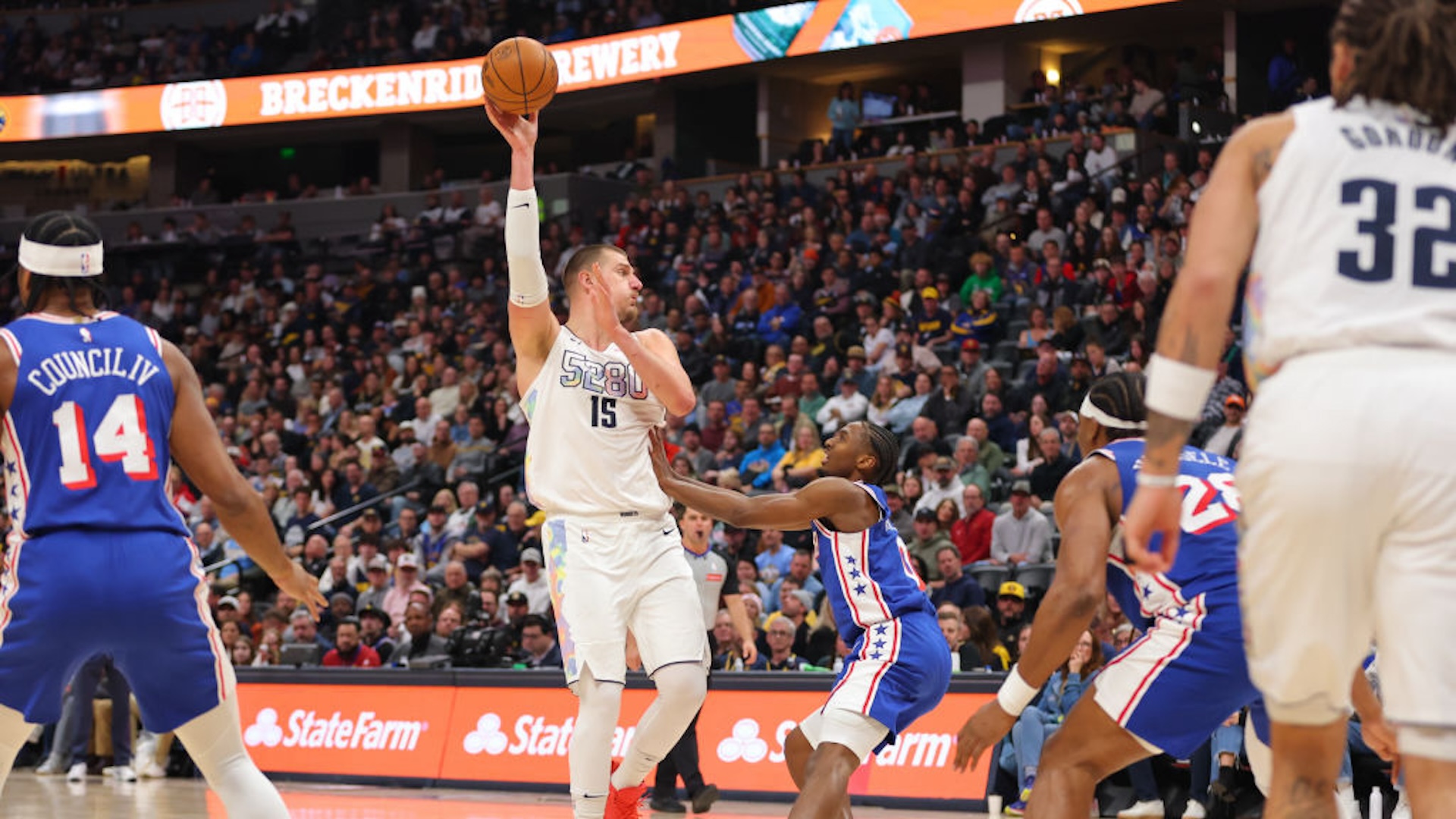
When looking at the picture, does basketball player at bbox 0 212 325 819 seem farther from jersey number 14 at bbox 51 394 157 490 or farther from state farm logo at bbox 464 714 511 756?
state farm logo at bbox 464 714 511 756

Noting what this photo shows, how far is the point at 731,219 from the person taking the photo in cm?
2280

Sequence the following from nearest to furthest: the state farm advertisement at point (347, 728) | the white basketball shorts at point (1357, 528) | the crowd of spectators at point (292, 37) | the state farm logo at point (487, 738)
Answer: the white basketball shorts at point (1357, 528), the state farm logo at point (487, 738), the state farm advertisement at point (347, 728), the crowd of spectators at point (292, 37)

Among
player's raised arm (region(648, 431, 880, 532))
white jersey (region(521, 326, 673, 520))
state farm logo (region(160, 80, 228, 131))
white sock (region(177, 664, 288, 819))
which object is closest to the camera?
white sock (region(177, 664, 288, 819))

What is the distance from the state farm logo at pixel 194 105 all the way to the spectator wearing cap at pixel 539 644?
1756 centimetres

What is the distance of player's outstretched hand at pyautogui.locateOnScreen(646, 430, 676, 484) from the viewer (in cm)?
664

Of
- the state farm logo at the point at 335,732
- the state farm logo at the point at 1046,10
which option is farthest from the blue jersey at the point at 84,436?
A: the state farm logo at the point at 1046,10

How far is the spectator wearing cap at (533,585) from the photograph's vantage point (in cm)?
1456

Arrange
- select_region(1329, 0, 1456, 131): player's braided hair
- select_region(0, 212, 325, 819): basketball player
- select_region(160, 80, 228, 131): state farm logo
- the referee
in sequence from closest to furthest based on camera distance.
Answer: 1. select_region(1329, 0, 1456, 131): player's braided hair
2. select_region(0, 212, 325, 819): basketball player
3. the referee
4. select_region(160, 80, 228, 131): state farm logo

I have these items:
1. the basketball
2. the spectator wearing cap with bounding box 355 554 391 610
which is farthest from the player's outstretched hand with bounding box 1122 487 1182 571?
the spectator wearing cap with bounding box 355 554 391 610

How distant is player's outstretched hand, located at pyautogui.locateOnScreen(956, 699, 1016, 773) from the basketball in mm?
3485

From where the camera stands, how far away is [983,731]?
453 cm

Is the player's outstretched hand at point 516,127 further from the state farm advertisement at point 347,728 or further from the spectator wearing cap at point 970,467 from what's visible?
the spectator wearing cap at point 970,467

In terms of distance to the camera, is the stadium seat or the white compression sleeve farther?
the stadium seat

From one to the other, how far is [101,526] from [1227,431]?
1031cm
